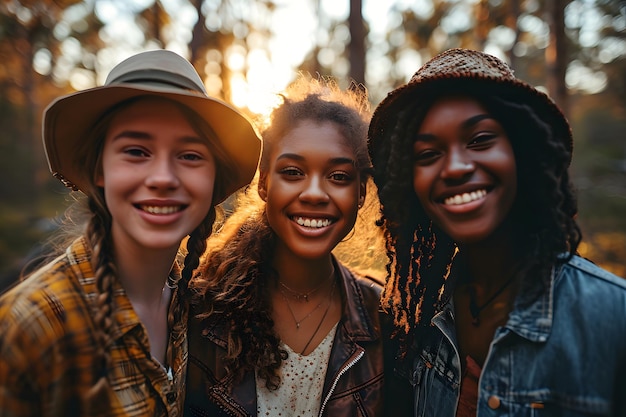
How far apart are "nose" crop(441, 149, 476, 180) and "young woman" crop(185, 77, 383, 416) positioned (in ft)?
2.32

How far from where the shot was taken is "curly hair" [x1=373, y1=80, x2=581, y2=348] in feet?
5.98

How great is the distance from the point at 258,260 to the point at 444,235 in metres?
1.06

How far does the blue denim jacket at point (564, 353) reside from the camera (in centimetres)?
160

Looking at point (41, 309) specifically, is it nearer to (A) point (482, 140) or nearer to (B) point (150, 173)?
(B) point (150, 173)

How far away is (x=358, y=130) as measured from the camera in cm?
265

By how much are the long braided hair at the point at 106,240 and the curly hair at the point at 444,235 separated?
0.81 meters

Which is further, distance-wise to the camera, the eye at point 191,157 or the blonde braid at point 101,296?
the eye at point 191,157

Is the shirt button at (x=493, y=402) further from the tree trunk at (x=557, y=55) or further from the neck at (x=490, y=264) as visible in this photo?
the tree trunk at (x=557, y=55)

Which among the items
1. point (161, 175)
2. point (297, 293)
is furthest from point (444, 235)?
point (161, 175)

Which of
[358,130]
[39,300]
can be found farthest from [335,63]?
[39,300]

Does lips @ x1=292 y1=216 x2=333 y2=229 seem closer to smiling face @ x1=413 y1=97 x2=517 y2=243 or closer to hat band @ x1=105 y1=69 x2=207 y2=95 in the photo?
smiling face @ x1=413 y1=97 x2=517 y2=243

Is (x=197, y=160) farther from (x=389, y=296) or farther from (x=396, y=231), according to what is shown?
(x=389, y=296)

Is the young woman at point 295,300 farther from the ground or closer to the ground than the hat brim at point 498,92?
closer to the ground

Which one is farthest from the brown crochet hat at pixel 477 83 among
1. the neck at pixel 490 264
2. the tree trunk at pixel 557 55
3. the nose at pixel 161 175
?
the tree trunk at pixel 557 55
